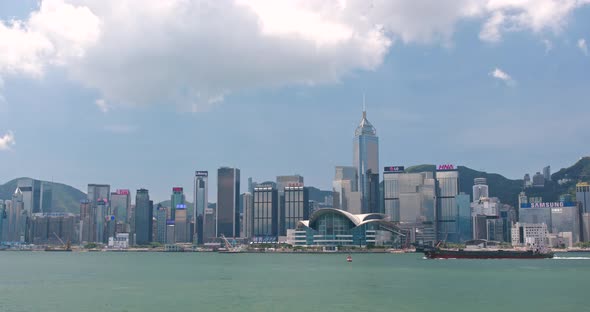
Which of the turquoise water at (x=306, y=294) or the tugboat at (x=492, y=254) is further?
the tugboat at (x=492, y=254)

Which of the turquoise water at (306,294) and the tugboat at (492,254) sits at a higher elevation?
the turquoise water at (306,294)

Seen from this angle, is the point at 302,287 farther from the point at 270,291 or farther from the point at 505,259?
the point at 505,259

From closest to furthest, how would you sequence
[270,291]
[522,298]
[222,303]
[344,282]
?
[222,303] → [522,298] → [270,291] → [344,282]

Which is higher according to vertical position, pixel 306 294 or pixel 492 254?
pixel 306 294

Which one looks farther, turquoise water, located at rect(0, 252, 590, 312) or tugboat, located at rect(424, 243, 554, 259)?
tugboat, located at rect(424, 243, 554, 259)

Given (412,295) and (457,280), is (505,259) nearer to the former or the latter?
(457,280)

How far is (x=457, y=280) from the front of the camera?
94.1m

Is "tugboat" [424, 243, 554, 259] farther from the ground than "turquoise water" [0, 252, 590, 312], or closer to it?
closer to it

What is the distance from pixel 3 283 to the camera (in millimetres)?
91125

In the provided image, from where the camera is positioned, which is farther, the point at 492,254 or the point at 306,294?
→ the point at 492,254

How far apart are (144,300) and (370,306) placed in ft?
77.1

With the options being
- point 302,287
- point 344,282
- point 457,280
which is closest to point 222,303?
point 302,287

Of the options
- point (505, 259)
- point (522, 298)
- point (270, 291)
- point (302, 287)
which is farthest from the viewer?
point (505, 259)

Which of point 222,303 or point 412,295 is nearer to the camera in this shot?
point 222,303
